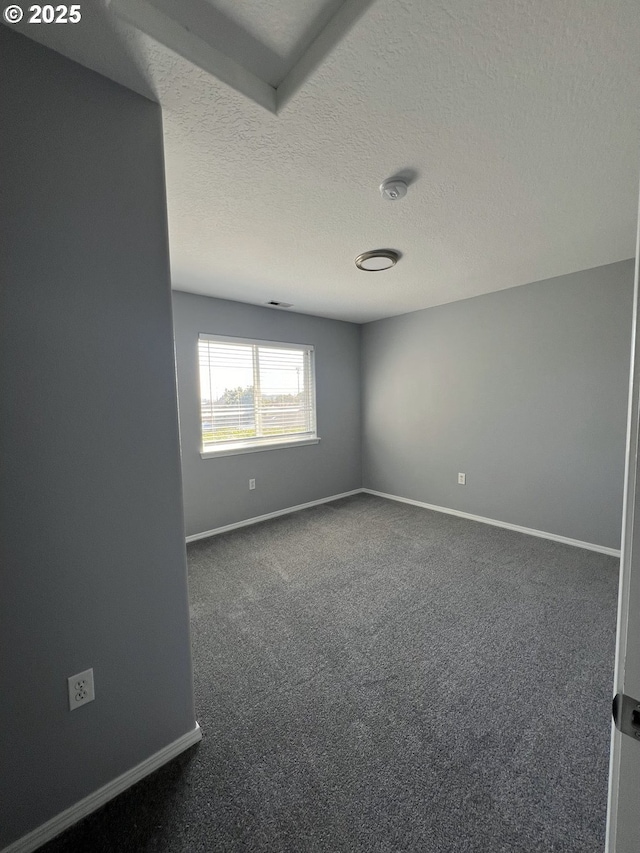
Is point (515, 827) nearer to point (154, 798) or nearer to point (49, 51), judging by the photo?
point (154, 798)

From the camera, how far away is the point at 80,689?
107 cm

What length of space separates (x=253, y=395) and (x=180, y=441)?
232cm

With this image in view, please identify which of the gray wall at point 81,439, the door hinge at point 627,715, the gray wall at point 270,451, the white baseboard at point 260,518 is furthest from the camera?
the white baseboard at point 260,518

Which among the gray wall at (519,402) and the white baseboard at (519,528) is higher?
the gray wall at (519,402)

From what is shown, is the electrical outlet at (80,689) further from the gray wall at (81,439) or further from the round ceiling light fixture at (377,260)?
the round ceiling light fixture at (377,260)

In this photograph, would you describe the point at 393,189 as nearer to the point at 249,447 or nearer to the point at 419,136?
the point at 419,136

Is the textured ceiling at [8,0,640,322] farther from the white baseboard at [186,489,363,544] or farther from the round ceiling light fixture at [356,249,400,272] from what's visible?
the white baseboard at [186,489,363,544]

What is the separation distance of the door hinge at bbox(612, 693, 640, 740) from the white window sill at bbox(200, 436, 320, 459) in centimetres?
320

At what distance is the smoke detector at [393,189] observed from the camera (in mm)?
1586

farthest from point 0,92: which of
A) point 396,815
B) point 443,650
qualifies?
point 443,650

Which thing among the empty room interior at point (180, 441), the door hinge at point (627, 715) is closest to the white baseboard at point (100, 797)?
the empty room interior at point (180, 441)

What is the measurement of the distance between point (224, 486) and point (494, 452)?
283cm

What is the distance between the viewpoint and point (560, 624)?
1963 mm

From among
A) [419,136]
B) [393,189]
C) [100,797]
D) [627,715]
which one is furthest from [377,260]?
[100,797]
